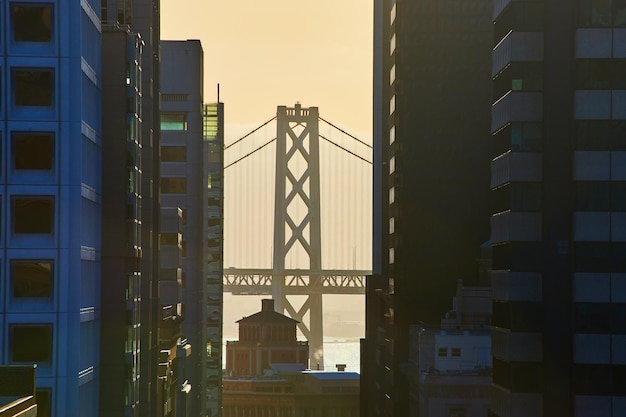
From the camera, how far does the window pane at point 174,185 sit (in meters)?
141

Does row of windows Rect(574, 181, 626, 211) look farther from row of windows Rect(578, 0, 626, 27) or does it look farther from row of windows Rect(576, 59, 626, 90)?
row of windows Rect(578, 0, 626, 27)

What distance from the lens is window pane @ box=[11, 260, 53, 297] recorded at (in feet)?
205

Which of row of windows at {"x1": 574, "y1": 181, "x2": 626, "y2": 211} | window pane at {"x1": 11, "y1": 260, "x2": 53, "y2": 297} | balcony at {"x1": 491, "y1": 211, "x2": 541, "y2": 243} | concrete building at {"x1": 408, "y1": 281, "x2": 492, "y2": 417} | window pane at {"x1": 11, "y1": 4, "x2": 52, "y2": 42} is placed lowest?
concrete building at {"x1": 408, "y1": 281, "x2": 492, "y2": 417}

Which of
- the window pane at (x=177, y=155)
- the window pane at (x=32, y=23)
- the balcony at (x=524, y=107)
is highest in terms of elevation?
the window pane at (x=177, y=155)

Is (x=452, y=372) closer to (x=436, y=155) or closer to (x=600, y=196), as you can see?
(x=436, y=155)

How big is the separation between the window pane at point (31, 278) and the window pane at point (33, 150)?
3.79 m

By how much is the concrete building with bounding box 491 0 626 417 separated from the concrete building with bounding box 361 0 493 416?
173ft

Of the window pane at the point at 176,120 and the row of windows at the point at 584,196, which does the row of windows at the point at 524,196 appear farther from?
the window pane at the point at 176,120

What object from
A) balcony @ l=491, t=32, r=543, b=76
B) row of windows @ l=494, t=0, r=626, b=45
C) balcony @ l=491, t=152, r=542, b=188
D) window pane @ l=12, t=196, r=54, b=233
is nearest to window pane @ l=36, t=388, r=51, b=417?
window pane @ l=12, t=196, r=54, b=233

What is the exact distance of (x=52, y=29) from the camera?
206 ft

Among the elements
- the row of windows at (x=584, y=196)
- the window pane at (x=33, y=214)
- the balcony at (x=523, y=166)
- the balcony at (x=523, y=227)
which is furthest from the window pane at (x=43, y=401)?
the balcony at (x=523, y=166)

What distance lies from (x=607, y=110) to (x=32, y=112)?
2211cm

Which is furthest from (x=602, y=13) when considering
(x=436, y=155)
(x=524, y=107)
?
(x=436, y=155)

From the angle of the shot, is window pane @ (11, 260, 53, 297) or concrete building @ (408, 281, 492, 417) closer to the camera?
window pane @ (11, 260, 53, 297)
